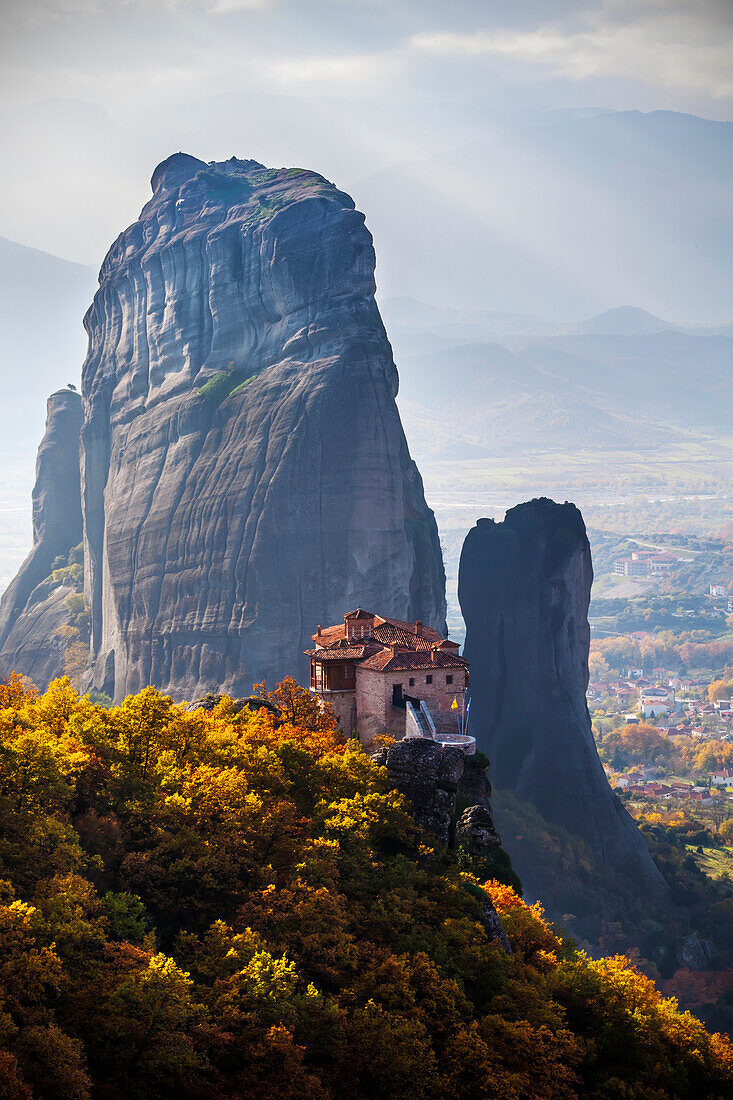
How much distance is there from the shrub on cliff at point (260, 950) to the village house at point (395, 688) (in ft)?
35.1

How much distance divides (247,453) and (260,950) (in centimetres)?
11176

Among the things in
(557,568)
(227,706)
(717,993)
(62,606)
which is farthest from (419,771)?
(62,606)

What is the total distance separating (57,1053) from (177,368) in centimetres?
13794

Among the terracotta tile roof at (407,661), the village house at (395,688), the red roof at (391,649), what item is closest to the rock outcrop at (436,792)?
the village house at (395,688)

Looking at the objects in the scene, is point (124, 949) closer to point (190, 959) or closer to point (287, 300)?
point (190, 959)

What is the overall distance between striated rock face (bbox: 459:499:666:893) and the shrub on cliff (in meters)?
90.0

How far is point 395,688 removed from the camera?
232 ft

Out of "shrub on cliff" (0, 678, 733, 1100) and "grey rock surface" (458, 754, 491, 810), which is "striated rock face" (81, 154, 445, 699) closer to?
"grey rock surface" (458, 754, 491, 810)

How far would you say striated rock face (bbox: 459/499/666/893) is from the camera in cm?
14888

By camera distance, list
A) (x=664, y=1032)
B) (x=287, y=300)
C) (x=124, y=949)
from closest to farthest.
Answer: (x=124, y=949), (x=664, y=1032), (x=287, y=300)

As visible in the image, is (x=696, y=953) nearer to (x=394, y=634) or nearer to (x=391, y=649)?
(x=394, y=634)

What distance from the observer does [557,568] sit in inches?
6412

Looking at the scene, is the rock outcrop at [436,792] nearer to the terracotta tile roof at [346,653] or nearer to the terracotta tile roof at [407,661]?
the terracotta tile roof at [407,661]

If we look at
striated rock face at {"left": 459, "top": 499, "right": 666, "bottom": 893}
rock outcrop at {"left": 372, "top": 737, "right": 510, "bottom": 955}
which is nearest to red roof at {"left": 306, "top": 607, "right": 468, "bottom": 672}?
rock outcrop at {"left": 372, "top": 737, "right": 510, "bottom": 955}
